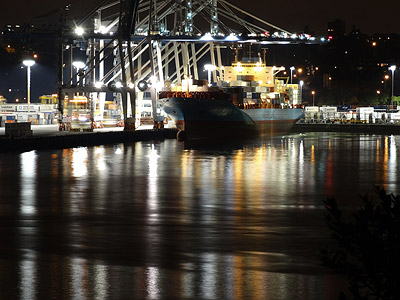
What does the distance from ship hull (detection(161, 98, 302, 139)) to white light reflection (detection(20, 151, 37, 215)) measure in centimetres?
2866

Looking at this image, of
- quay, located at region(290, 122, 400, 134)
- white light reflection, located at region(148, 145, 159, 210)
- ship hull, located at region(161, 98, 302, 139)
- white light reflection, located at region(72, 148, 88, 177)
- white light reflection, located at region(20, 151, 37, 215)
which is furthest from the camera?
quay, located at region(290, 122, 400, 134)

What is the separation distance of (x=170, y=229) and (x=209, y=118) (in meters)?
56.9

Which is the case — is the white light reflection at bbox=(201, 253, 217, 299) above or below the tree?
below

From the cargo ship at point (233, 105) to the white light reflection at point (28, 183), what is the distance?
29200 millimetres

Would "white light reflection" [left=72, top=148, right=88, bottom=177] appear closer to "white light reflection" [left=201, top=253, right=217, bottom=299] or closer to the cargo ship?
"white light reflection" [left=201, top=253, right=217, bottom=299]

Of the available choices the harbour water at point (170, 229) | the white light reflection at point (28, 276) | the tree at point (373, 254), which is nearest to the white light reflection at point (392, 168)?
the harbour water at point (170, 229)

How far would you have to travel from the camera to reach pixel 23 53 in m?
164

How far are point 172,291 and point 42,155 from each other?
112 ft

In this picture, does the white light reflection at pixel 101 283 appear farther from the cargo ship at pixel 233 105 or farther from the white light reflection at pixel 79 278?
the cargo ship at pixel 233 105

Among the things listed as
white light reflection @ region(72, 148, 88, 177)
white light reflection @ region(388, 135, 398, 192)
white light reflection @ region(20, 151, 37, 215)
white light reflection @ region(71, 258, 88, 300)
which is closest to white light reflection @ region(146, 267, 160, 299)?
white light reflection @ region(71, 258, 88, 300)

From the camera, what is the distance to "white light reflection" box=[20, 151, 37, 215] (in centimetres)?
2084

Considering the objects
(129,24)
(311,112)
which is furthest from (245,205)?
(311,112)

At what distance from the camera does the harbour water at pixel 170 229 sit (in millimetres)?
11273

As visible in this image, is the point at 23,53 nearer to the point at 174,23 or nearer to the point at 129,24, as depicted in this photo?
the point at 174,23
